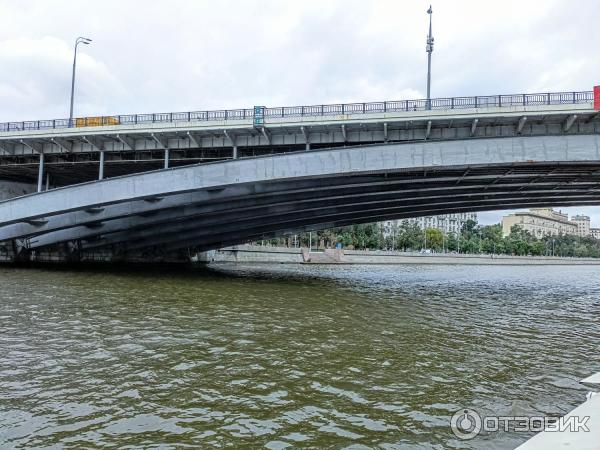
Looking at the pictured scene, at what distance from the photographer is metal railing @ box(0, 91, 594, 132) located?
75.6ft

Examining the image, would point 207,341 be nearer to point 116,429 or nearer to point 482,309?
point 116,429

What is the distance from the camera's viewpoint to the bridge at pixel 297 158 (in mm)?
23312

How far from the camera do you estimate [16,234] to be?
3431 centimetres

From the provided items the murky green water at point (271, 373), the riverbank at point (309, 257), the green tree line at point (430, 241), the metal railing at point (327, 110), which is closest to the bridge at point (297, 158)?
the metal railing at point (327, 110)

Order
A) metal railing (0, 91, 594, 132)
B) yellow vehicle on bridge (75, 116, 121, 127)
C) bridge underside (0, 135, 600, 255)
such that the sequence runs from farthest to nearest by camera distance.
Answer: yellow vehicle on bridge (75, 116, 121, 127) → bridge underside (0, 135, 600, 255) → metal railing (0, 91, 594, 132)

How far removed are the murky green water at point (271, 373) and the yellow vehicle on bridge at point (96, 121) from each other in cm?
1714

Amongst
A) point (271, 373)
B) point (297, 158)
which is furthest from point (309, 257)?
point (271, 373)

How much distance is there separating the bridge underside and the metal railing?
7.01 ft

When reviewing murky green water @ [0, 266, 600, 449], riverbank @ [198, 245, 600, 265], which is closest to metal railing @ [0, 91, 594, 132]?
murky green water @ [0, 266, 600, 449]

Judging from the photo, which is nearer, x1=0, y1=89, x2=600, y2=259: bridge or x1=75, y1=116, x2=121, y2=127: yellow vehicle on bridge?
x1=0, y1=89, x2=600, y2=259: bridge

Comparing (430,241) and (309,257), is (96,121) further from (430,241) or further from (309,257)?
(430,241)

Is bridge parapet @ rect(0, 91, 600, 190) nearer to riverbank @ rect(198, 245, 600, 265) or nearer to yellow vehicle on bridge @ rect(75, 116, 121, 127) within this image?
yellow vehicle on bridge @ rect(75, 116, 121, 127)

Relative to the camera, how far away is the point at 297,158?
25.2 metres

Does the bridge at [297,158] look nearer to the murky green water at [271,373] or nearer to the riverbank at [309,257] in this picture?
the murky green water at [271,373]
